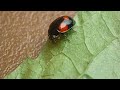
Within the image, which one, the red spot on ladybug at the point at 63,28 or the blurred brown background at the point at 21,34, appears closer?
the blurred brown background at the point at 21,34

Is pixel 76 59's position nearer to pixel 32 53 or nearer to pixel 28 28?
pixel 32 53

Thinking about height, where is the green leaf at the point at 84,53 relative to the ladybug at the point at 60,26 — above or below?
below

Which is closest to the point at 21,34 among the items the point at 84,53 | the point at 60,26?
the point at 60,26

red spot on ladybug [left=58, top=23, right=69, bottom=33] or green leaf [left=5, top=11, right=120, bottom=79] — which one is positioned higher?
red spot on ladybug [left=58, top=23, right=69, bottom=33]

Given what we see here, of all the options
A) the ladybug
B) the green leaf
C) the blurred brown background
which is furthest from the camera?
the ladybug

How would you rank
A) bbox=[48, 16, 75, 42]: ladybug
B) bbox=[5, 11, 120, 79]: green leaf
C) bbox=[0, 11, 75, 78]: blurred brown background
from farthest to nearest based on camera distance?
bbox=[48, 16, 75, 42]: ladybug, bbox=[0, 11, 75, 78]: blurred brown background, bbox=[5, 11, 120, 79]: green leaf

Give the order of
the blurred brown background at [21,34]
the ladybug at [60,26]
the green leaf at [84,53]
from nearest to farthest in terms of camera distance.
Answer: the green leaf at [84,53]
the blurred brown background at [21,34]
the ladybug at [60,26]

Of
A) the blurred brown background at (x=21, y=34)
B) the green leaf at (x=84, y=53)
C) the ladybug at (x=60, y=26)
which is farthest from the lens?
the ladybug at (x=60, y=26)
